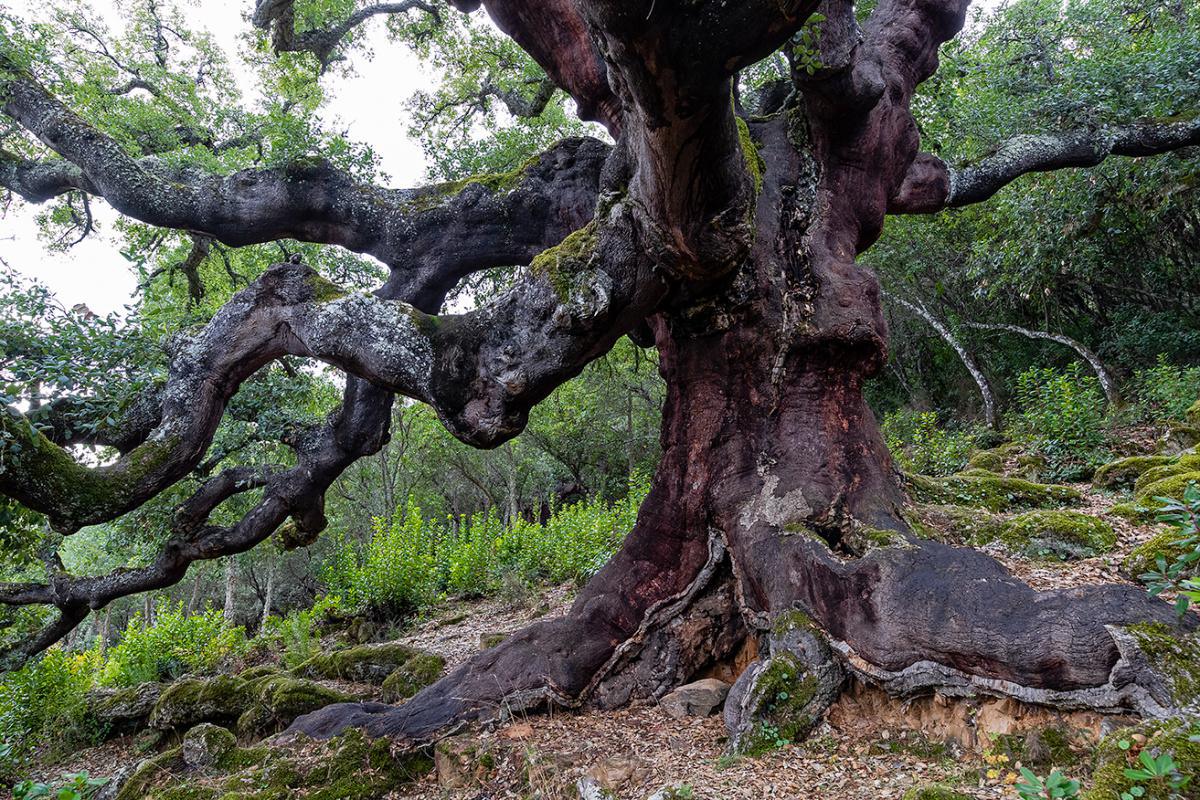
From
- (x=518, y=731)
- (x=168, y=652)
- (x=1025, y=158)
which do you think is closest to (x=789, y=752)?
(x=518, y=731)

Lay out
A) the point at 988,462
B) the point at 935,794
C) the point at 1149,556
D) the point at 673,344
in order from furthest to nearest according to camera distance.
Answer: the point at 988,462 → the point at 673,344 → the point at 1149,556 → the point at 935,794

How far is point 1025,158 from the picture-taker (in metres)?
6.64

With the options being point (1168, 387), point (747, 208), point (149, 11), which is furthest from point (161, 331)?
point (1168, 387)

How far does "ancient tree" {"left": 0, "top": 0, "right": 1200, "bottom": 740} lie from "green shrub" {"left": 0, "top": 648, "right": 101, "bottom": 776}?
3.82 ft

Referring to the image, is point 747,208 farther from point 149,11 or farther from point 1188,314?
point 1188,314

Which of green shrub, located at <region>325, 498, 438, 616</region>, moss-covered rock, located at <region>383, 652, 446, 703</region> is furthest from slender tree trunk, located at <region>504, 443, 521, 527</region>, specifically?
moss-covered rock, located at <region>383, 652, 446, 703</region>

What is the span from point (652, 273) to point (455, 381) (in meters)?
1.42

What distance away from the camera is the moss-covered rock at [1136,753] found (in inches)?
82.3

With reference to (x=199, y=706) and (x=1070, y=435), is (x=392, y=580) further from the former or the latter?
(x=1070, y=435)

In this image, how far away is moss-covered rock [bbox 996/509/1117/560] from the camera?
463 centimetres

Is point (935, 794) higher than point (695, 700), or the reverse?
point (935, 794)

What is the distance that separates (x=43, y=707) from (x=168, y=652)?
2.12 meters

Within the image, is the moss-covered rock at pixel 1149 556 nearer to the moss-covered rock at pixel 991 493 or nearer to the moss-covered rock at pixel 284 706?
the moss-covered rock at pixel 991 493

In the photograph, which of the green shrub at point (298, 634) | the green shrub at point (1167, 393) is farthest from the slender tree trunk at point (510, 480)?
the green shrub at point (1167, 393)
